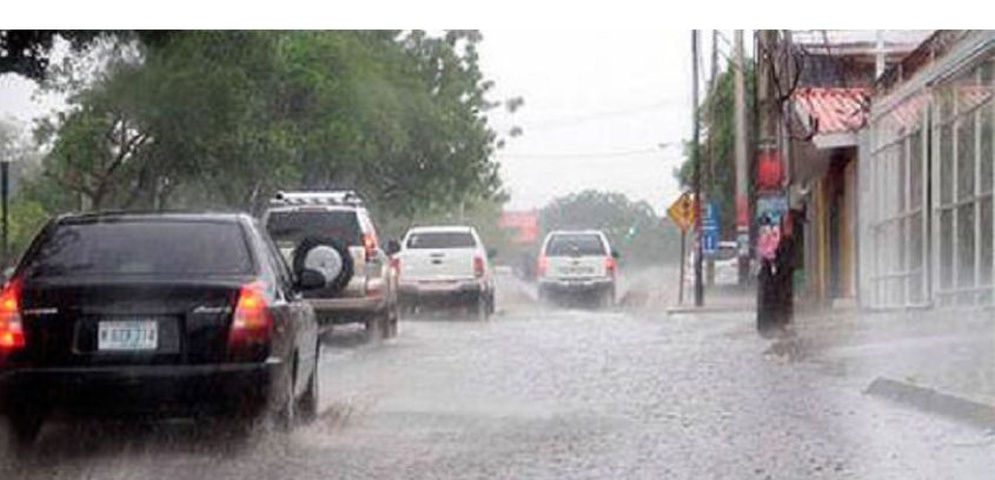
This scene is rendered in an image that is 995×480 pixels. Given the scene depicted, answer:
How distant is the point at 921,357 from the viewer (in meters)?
10.1

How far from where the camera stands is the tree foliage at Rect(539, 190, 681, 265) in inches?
300

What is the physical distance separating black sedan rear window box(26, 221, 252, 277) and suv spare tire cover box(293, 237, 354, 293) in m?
0.69

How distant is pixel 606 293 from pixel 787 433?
1.58m

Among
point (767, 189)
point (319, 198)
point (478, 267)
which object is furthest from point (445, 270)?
point (767, 189)

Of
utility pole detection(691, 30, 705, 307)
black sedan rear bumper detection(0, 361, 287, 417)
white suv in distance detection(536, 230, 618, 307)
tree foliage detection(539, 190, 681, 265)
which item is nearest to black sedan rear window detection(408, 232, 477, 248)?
white suv in distance detection(536, 230, 618, 307)

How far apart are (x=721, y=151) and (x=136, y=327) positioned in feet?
17.4

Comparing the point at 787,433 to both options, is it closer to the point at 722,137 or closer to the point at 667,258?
the point at 667,258

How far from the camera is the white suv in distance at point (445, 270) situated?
27.5ft

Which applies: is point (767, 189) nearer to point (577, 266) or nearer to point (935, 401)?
point (935, 401)

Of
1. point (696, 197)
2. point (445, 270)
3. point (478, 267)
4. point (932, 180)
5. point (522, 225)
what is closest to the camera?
point (522, 225)

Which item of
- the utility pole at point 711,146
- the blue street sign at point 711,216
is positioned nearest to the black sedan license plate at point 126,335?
the utility pole at point 711,146

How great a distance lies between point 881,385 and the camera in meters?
9.26

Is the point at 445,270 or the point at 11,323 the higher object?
the point at 445,270

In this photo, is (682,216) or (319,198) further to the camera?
(682,216)
